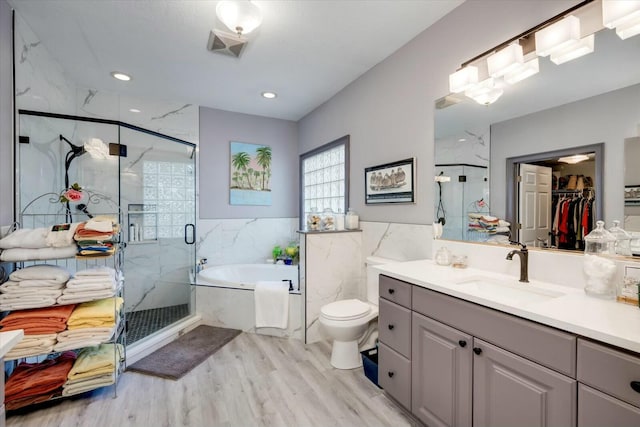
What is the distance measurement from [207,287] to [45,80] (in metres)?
2.34

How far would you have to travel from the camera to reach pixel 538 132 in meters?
1.54

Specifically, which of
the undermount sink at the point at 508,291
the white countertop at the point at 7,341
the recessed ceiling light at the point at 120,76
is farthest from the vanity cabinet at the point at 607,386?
the recessed ceiling light at the point at 120,76

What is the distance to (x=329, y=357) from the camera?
2453 millimetres

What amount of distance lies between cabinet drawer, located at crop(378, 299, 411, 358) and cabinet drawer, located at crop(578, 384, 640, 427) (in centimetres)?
78

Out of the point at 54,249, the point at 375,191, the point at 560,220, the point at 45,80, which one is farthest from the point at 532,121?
the point at 45,80

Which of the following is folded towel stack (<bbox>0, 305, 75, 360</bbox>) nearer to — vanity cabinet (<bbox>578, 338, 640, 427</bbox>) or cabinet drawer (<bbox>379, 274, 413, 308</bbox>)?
cabinet drawer (<bbox>379, 274, 413, 308</bbox>)

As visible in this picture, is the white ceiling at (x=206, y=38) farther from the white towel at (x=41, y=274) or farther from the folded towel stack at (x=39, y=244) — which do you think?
the white towel at (x=41, y=274)

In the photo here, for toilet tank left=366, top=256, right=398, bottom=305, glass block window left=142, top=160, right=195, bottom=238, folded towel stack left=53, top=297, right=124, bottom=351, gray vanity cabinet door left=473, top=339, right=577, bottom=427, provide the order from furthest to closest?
1. glass block window left=142, top=160, right=195, bottom=238
2. toilet tank left=366, top=256, right=398, bottom=305
3. folded towel stack left=53, top=297, right=124, bottom=351
4. gray vanity cabinet door left=473, top=339, right=577, bottom=427

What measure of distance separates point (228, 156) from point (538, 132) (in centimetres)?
343

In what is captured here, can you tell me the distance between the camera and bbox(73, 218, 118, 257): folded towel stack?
69.9 inches

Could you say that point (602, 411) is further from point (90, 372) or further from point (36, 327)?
point (36, 327)

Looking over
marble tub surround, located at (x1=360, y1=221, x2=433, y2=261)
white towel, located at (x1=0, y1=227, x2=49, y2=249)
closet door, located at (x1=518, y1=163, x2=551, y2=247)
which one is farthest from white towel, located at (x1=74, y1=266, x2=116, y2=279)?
closet door, located at (x1=518, y1=163, x2=551, y2=247)

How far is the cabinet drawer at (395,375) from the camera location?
1.65m

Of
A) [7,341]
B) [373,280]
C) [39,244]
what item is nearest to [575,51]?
[373,280]
